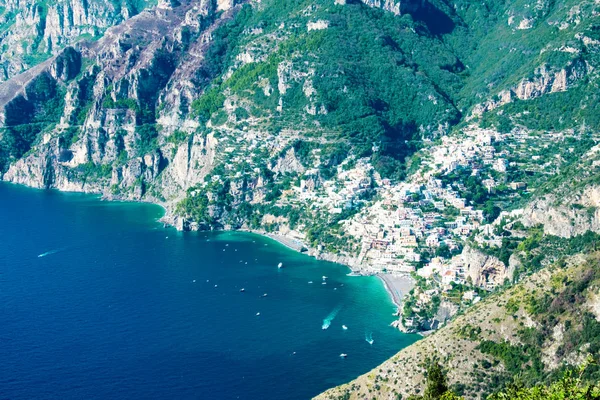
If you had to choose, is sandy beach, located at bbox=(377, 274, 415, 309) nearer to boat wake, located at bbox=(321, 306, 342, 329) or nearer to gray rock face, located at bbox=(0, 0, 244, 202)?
boat wake, located at bbox=(321, 306, 342, 329)

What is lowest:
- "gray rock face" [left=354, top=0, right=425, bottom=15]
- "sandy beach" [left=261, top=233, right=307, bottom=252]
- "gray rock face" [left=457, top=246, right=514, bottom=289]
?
"sandy beach" [left=261, top=233, right=307, bottom=252]

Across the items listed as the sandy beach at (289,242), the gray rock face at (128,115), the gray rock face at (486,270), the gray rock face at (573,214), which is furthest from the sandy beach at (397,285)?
the gray rock face at (128,115)

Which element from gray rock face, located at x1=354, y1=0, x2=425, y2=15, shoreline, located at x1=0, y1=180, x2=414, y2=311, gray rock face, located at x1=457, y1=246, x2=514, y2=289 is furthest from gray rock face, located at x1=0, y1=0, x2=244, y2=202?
gray rock face, located at x1=457, y1=246, x2=514, y2=289

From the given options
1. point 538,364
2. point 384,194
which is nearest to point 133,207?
point 384,194

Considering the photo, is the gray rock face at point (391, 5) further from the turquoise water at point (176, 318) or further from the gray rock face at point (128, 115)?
the turquoise water at point (176, 318)

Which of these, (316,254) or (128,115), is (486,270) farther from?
(128,115)

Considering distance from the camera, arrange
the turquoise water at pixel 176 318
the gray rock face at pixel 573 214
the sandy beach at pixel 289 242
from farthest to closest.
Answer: the sandy beach at pixel 289 242 → the gray rock face at pixel 573 214 → the turquoise water at pixel 176 318
